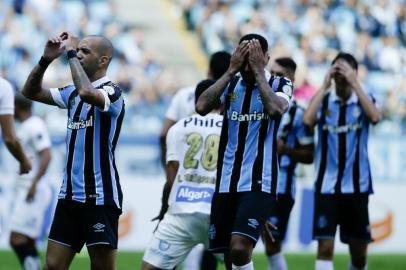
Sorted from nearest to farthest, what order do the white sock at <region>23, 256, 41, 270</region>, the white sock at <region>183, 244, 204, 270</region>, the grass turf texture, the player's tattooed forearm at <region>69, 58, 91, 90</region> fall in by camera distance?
the player's tattooed forearm at <region>69, 58, 91, 90</region> < the white sock at <region>183, 244, 204, 270</region> < the white sock at <region>23, 256, 41, 270</region> < the grass turf texture

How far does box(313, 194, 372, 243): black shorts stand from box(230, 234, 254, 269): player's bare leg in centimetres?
261

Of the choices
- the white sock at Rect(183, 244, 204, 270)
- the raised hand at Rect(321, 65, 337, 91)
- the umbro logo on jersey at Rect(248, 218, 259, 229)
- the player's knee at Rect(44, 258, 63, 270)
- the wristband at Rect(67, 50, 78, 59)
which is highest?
the raised hand at Rect(321, 65, 337, 91)

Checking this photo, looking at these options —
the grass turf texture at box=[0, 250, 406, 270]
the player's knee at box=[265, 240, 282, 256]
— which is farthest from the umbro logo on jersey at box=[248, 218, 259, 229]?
the grass turf texture at box=[0, 250, 406, 270]

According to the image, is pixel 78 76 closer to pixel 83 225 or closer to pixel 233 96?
pixel 83 225

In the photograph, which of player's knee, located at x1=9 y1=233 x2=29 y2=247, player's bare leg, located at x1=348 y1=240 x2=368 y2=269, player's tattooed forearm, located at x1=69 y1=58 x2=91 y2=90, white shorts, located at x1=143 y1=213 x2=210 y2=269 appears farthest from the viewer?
player's knee, located at x1=9 y1=233 x2=29 y2=247

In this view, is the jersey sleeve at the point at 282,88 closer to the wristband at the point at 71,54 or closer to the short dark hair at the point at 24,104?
the wristband at the point at 71,54

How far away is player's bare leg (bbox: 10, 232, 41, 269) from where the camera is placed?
12.2 m

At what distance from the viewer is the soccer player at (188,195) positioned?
9789 millimetres

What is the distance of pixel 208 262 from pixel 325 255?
1227 millimetres

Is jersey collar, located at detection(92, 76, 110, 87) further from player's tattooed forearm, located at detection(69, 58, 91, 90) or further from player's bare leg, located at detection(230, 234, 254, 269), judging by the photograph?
player's bare leg, located at detection(230, 234, 254, 269)

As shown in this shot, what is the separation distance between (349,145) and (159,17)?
16.1 m

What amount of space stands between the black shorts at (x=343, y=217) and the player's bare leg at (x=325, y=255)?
0.06 metres

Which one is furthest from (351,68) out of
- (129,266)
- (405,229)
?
(405,229)

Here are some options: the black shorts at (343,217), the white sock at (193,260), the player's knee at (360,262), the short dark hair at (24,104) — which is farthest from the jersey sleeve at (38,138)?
the player's knee at (360,262)
